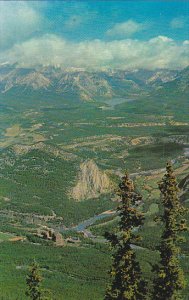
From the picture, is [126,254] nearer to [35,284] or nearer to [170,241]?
[170,241]

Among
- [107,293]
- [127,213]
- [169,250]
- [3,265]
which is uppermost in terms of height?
[127,213]

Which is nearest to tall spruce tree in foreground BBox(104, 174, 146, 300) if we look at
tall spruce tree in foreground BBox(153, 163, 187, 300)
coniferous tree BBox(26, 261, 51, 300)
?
tall spruce tree in foreground BBox(153, 163, 187, 300)

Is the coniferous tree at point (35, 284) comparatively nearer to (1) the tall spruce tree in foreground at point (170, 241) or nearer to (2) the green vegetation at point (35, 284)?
(2) the green vegetation at point (35, 284)

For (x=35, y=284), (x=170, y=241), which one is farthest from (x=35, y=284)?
(x=170, y=241)

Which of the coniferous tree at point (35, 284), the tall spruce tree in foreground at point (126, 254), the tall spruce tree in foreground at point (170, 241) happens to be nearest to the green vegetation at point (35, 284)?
the coniferous tree at point (35, 284)

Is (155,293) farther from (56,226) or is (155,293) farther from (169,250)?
(56,226)

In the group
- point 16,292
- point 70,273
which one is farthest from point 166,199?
point 70,273

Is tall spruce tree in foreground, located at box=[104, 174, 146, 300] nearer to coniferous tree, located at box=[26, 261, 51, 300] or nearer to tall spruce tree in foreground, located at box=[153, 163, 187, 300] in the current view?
tall spruce tree in foreground, located at box=[153, 163, 187, 300]
